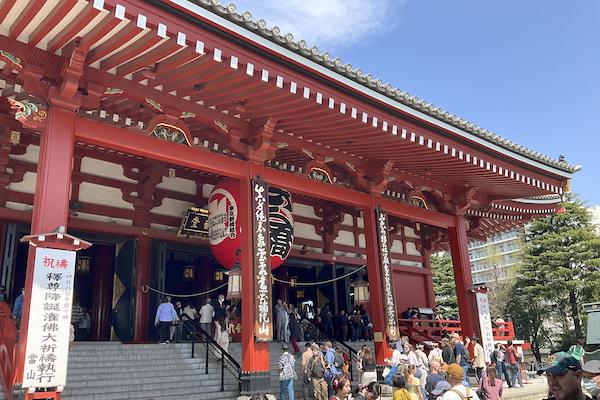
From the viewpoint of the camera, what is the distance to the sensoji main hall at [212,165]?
6602mm

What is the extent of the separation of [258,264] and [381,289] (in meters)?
3.53

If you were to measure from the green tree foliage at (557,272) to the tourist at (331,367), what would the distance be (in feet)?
78.8

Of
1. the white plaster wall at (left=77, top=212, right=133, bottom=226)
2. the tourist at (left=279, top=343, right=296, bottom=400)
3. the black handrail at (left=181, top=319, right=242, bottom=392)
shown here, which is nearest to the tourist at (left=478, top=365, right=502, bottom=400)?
the tourist at (left=279, top=343, right=296, bottom=400)

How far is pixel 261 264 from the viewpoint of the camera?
887 centimetres

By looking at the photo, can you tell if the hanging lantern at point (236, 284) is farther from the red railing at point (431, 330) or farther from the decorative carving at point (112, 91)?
the red railing at point (431, 330)

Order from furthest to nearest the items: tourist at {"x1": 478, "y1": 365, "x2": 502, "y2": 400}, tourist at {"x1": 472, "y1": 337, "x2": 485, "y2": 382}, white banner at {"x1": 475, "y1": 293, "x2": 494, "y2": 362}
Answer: white banner at {"x1": 475, "y1": 293, "x2": 494, "y2": 362}
tourist at {"x1": 472, "y1": 337, "x2": 485, "y2": 382}
tourist at {"x1": 478, "y1": 365, "x2": 502, "y2": 400}

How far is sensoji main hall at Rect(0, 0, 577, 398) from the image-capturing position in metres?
6.60

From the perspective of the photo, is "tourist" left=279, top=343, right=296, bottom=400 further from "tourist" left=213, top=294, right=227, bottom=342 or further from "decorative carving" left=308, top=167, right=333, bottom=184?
"decorative carving" left=308, top=167, right=333, bottom=184

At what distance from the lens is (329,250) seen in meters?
15.4

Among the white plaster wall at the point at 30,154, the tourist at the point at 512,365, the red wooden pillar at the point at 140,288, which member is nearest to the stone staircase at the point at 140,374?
the red wooden pillar at the point at 140,288

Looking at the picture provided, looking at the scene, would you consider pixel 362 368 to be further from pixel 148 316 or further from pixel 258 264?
pixel 148 316

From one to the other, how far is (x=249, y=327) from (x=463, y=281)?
724 cm

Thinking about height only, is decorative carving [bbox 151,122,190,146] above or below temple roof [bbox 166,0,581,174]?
below

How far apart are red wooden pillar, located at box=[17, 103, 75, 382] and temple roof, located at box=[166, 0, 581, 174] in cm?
225
